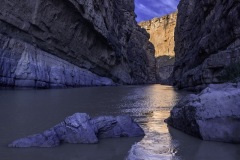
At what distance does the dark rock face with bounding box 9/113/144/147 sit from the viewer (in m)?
7.36

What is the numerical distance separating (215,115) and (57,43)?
35668 millimetres

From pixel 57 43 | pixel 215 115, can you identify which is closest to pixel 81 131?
pixel 215 115

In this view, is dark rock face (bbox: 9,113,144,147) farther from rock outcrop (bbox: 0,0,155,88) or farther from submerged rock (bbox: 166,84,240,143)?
rock outcrop (bbox: 0,0,155,88)

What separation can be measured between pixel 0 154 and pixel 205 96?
18.9ft

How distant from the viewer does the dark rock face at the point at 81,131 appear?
24.1 ft

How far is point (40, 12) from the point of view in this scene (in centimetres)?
3634

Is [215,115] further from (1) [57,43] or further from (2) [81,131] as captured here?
(1) [57,43]

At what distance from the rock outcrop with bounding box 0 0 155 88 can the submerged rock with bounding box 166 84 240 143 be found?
24.2 metres

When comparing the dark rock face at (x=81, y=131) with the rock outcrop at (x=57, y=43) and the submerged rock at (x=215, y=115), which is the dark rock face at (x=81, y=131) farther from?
the rock outcrop at (x=57, y=43)

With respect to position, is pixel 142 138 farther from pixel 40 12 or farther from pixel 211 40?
pixel 40 12

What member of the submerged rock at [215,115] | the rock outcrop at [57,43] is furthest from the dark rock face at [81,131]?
the rock outcrop at [57,43]

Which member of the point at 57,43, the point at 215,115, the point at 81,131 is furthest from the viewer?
the point at 57,43

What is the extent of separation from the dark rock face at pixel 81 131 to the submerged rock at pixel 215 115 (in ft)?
5.25

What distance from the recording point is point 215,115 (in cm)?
824
